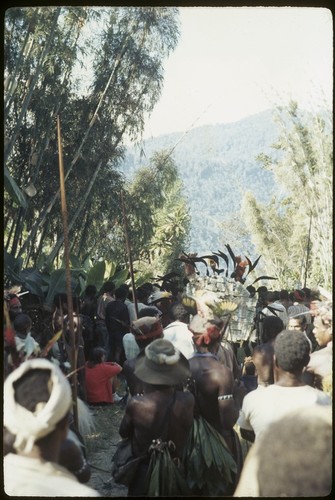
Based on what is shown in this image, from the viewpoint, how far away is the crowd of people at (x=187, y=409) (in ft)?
7.27

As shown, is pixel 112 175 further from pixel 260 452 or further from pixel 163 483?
pixel 260 452

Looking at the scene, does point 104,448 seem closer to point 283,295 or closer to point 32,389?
point 283,295

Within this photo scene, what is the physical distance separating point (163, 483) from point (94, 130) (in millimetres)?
10463

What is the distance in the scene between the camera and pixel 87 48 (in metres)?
13.2

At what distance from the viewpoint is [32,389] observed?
271 cm

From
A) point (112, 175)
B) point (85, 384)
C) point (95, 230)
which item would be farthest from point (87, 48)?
point (85, 384)

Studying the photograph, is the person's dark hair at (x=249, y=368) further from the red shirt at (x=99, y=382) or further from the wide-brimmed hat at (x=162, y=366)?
the wide-brimmed hat at (x=162, y=366)

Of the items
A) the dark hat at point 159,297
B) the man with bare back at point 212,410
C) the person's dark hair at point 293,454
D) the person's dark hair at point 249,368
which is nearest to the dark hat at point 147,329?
the man with bare back at point 212,410

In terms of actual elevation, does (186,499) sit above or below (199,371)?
below

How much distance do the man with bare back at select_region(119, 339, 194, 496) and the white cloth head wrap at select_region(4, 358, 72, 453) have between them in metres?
1.81

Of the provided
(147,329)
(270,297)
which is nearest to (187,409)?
(147,329)

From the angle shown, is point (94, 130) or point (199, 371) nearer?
point (199, 371)

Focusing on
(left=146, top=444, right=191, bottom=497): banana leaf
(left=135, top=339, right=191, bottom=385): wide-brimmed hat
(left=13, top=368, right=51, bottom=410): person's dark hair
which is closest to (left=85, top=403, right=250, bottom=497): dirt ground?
(left=146, top=444, right=191, bottom=497): banana leaf

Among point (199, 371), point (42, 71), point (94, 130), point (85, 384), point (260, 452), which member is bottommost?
point (85, 384)
